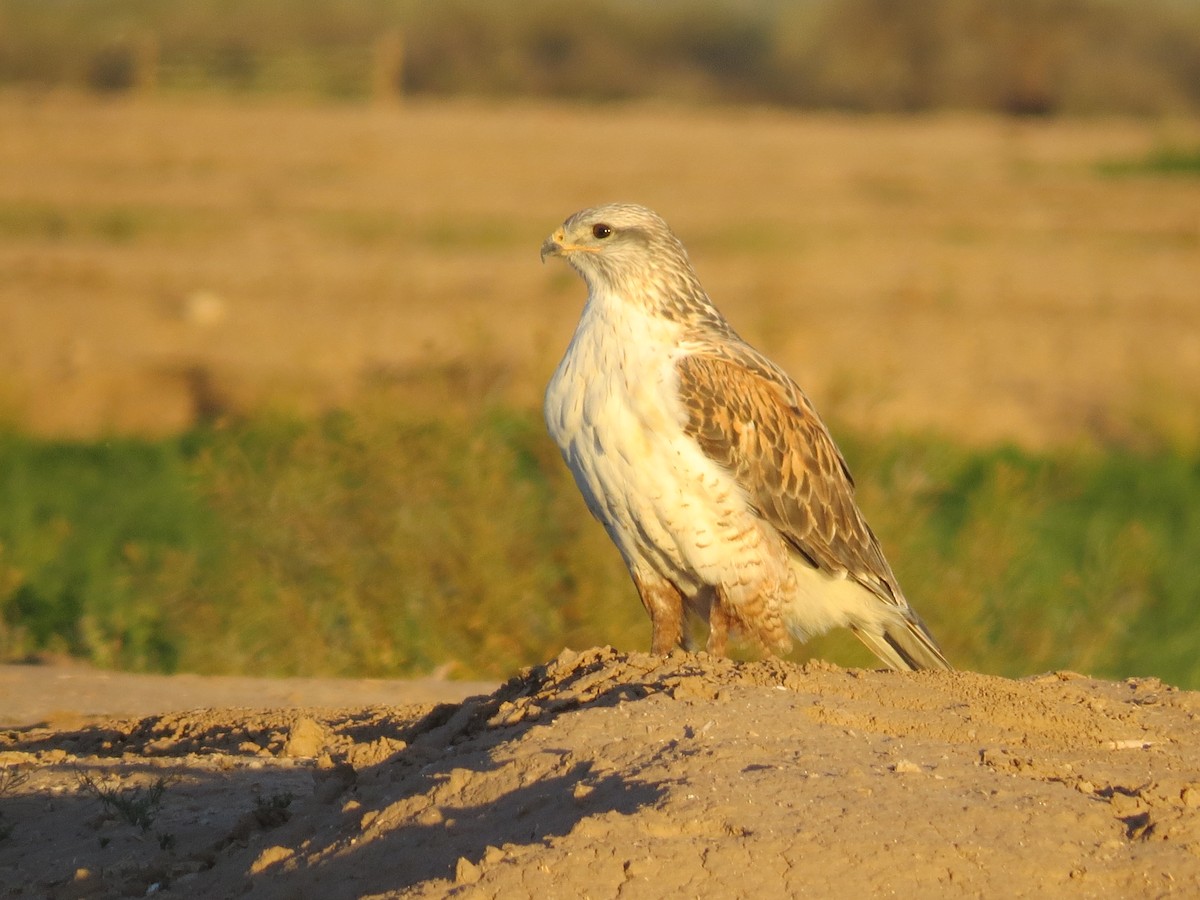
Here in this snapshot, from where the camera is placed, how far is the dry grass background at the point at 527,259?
13.3 m

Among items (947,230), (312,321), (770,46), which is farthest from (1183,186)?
(770,46)

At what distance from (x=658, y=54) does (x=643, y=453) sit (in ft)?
187

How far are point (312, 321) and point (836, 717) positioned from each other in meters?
11.5

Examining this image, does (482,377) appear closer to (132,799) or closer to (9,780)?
(9,780)

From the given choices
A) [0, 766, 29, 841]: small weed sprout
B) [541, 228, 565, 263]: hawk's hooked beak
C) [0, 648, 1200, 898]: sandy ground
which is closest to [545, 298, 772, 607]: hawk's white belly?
[541, 228, 565, 263]: hawk's hooked beak

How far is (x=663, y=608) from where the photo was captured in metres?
6.05

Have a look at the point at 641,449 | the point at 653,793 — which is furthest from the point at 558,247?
the point at 653,793

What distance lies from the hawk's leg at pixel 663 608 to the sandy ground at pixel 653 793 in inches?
29.5

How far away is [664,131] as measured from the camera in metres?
31.9

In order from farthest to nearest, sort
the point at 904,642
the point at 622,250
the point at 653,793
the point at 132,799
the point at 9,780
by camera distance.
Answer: the point at 904,642 < the point at 622,250 < the point at 9,780 < the point at 132,799 < the point at 653,793

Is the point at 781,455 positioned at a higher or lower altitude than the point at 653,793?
higher

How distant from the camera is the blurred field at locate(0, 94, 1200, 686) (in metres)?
8.33

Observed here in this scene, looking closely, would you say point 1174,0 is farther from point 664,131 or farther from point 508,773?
point 508,773

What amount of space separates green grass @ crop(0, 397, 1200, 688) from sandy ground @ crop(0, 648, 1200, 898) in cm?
262
